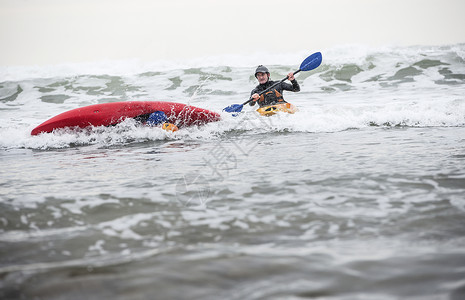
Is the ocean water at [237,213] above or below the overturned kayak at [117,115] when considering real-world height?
below

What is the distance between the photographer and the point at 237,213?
75.7 inches

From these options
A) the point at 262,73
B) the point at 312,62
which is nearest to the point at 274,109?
the point at 262,73

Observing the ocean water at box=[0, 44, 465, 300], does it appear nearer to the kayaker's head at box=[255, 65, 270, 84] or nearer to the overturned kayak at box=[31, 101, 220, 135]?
the overturned kayak at box=[31, 101, 220, 135]

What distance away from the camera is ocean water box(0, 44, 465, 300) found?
1.27 meters

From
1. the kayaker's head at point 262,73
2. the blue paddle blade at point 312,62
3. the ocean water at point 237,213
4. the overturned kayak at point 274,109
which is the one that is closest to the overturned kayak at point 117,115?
the ocean water at point 237,213

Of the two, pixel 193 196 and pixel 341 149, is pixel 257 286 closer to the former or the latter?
pixel 193 196

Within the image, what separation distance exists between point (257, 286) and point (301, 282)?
0.15m

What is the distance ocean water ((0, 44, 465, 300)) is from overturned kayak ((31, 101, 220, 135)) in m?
0.14

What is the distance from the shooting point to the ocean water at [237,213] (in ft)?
4.16

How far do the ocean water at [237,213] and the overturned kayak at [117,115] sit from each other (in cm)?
14

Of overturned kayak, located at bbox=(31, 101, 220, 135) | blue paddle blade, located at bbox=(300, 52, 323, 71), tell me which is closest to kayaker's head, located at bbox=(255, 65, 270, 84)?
blue paddle blade, located at bbox=(300, 52, 323, 71)

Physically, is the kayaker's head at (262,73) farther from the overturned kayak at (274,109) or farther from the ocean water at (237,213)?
the ocean water at (237,213)

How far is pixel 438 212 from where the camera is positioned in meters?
1.78

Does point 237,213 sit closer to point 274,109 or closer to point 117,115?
point 117,115
